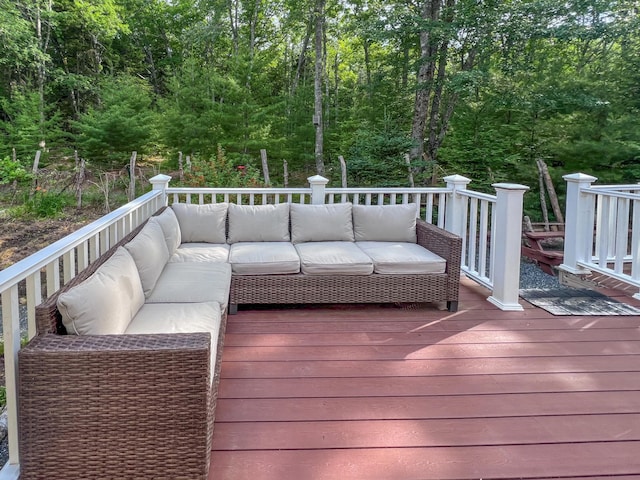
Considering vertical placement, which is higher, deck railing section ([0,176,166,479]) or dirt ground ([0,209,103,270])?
deck railing section ([0,176,166,479])

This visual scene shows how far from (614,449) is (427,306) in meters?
2.03

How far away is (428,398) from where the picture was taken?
2.43 meters

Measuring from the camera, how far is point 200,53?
18.4 metres

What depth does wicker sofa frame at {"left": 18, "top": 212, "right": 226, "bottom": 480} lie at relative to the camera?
1.65 meters

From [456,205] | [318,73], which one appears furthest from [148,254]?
[318,73]

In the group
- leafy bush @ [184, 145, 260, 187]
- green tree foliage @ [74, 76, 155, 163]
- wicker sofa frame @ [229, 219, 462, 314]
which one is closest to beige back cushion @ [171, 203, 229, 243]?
wicker sofa frame @ [229, 219, 462, 314]

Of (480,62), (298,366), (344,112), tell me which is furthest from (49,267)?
(344,112)

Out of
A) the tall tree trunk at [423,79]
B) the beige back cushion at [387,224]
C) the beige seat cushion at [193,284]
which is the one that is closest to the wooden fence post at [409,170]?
the tall tree trunk at [423,79]

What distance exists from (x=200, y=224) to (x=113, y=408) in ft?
8.81

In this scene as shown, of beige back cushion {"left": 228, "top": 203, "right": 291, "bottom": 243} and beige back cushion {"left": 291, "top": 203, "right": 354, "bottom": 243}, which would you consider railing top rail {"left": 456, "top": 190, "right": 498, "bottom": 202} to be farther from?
beige back cushion {"left": 228, "top": 203, "right": 291, "bottom": 243}

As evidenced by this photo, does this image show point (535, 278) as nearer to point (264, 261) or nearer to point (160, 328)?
point (264, 261)

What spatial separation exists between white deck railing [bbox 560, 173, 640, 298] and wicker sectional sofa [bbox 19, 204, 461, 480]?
158cm

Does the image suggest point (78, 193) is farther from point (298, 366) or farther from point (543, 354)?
point (543, 354)

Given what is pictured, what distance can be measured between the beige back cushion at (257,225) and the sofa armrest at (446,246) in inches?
47.2
